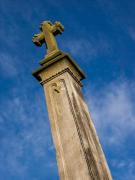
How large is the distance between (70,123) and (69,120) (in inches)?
3.0

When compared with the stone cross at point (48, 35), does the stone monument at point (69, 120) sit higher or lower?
lower

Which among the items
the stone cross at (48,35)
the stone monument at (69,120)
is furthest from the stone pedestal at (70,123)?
the stone cross at (48,35)

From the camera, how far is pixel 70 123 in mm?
4992

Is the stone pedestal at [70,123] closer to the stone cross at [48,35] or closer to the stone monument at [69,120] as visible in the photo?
the stone monument at [69,120]

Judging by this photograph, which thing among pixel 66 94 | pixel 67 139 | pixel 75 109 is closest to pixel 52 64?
pixel 66 94

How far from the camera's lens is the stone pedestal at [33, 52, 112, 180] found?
4.39 meters

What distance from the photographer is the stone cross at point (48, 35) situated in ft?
22.2

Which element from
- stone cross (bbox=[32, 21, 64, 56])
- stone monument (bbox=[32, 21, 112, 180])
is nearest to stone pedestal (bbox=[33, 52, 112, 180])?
stone monument (bbox=[32, 21, 112, 180])

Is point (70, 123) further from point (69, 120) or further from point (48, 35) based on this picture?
point (48, 35)

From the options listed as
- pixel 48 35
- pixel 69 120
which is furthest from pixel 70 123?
pixel 48 35

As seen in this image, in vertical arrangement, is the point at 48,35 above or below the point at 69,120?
above

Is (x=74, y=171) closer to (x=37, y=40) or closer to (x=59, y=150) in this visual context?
(x=59, y=150)

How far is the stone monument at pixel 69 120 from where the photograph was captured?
14.4 feet

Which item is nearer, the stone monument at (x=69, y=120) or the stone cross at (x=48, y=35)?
the stone monument at (x=69, y=120)
